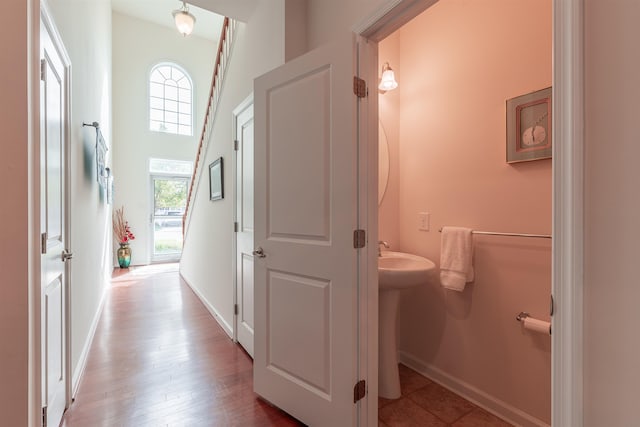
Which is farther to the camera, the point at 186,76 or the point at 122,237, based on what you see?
the point at 186,76

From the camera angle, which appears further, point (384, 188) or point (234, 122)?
point (234, 122)

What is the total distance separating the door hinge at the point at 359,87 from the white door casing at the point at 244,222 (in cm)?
116

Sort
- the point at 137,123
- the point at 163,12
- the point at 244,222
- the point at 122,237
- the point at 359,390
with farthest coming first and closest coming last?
1. the point at 137,123
2. the point at 163,12
3. the point at 122,237
4. the point at 244,222
5. the point at 359,390

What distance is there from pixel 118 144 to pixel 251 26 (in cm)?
522

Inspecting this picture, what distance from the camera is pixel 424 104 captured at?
7.09 feet

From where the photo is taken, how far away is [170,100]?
6785 mm

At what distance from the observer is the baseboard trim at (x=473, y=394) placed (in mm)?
1587

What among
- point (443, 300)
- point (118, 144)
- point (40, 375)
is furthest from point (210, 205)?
point (118, 144)

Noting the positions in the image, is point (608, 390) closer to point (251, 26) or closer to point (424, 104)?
point (424, 104)

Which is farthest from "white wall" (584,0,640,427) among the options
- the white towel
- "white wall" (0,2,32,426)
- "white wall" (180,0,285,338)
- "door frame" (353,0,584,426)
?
"white wall" (0,2,32,426)

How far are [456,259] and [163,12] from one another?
7.57m

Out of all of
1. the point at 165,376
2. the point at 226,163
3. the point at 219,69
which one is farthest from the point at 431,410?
the point at 219,69

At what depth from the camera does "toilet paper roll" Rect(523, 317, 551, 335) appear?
146 centimetres

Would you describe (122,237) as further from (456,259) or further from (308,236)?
(456,259)
